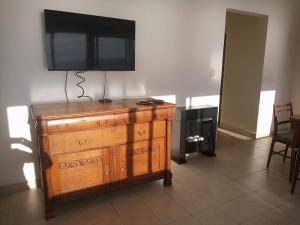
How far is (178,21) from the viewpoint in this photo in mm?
2975

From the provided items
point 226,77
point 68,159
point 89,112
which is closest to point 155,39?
point 89,112

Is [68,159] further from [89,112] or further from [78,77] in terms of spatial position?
[78,77]

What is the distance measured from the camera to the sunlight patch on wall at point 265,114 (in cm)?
399

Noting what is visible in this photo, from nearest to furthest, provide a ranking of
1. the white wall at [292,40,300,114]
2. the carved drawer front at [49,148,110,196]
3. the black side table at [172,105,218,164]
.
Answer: the carved drawer front at [49,148,110,196]
the black side table at [172,105,218,164]
the white wall at [292,40,300,114]

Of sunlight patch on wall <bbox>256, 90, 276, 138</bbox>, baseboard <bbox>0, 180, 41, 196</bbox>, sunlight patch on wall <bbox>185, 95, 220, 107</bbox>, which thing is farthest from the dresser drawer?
sunlight patch on wall <bbox>256, 90, 276, 138</bbox>

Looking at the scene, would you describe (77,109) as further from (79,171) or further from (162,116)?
(162,116)

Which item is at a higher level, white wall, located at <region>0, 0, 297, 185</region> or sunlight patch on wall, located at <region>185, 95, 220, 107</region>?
white wall, located at <region>0, 0, 297, 185</region>

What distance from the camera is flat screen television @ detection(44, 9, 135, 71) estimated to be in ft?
7.12

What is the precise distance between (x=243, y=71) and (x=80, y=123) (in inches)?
128

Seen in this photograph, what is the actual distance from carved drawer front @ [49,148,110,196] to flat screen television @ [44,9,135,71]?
860 mm

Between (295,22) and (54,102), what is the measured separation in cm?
410

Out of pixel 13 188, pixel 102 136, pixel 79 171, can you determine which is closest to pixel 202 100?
pixel 102 136

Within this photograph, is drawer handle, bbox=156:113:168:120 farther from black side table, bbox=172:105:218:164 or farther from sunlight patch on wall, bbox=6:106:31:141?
sunlight patch on wall, bbox=6:106:31:141

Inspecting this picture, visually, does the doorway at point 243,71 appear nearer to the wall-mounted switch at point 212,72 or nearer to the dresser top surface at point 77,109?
the wall-mounted switch at point 212,72
